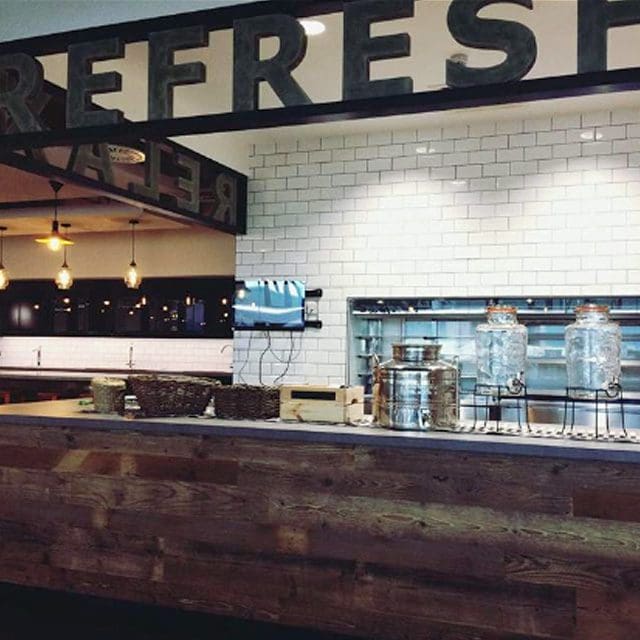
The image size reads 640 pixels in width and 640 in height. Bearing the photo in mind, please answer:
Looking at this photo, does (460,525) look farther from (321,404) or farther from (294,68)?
(294,68)

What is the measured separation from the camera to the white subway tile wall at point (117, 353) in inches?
370

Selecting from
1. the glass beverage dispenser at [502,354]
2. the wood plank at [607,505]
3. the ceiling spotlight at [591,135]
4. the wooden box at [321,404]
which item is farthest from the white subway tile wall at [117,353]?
the wood plank at [607,505]

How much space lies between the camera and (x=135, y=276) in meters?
8.16

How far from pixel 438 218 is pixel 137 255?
15.6 feet

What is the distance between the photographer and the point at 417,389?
3.17 m

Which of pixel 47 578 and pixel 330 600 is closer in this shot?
pixel 330 600

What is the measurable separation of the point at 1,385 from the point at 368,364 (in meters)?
5.15

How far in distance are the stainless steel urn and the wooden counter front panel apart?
0.16 metres

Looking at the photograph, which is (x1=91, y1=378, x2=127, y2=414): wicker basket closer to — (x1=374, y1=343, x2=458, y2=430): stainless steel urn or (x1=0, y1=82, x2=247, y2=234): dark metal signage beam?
(x1=0, y1=82, x2=247, y2=234): dark metal signage beam

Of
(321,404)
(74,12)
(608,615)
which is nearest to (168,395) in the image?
(321,404)

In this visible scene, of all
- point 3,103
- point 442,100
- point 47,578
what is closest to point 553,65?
point 442,100

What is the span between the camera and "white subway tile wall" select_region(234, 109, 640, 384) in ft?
18.1

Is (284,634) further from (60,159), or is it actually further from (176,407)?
(60,159)

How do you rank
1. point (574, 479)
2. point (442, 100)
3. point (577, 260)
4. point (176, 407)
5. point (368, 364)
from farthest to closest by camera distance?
point (368, 364)
point (577, 260)
point (176, 407)
point (574, 479)
point (442, 100)
